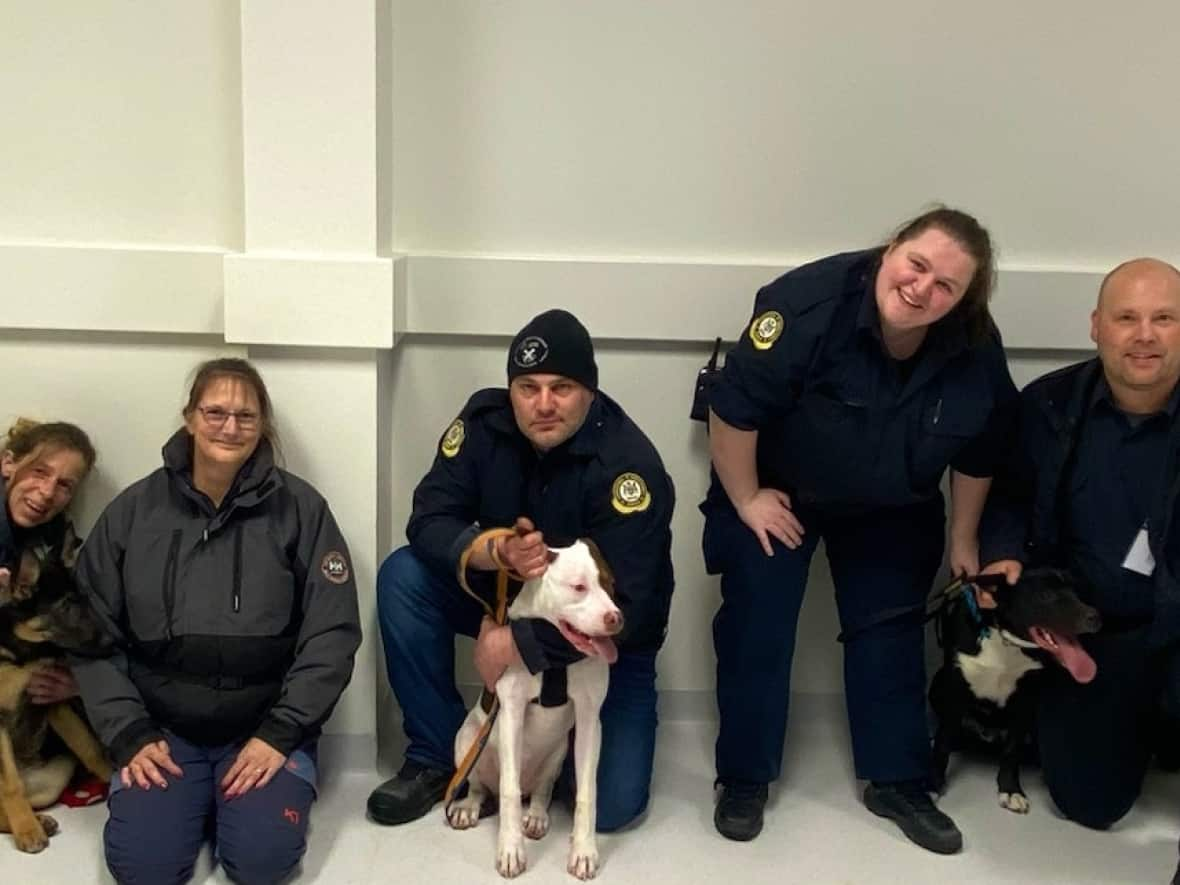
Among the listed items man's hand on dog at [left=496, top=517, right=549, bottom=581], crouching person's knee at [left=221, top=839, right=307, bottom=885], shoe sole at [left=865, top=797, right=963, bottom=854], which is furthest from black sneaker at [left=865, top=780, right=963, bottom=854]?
crouching person's knee at [left=221, top=839, right=307, bottom=885]

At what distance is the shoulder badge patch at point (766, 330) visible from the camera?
96.6 inches

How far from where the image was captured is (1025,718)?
2.64 m

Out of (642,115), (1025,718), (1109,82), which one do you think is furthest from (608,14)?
(1025,718)

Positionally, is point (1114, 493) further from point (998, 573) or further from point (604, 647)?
point (604, 647)

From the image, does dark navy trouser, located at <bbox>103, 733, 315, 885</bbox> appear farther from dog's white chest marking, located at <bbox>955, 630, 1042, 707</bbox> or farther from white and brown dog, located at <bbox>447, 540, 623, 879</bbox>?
dog's white chest marking, located at <bbox>955, 630, 1042, 707</bbox>

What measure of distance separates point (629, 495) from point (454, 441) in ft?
1.32

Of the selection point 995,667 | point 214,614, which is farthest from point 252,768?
point 995,667

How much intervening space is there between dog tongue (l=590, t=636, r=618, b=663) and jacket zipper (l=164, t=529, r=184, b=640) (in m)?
0.86

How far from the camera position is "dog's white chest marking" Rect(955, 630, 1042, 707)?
256cm

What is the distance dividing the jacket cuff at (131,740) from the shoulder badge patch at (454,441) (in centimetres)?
80

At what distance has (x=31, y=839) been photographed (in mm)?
2311

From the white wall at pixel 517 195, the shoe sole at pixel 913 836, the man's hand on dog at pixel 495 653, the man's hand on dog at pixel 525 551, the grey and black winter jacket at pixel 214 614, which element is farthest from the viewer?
the white wall at pixel 517 195

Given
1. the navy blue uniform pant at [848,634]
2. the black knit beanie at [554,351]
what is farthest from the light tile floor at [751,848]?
the black knit beanie at [554,351]

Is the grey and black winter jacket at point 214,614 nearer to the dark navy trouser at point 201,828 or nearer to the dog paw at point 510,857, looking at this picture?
the dark navy trouser at point 201,828
